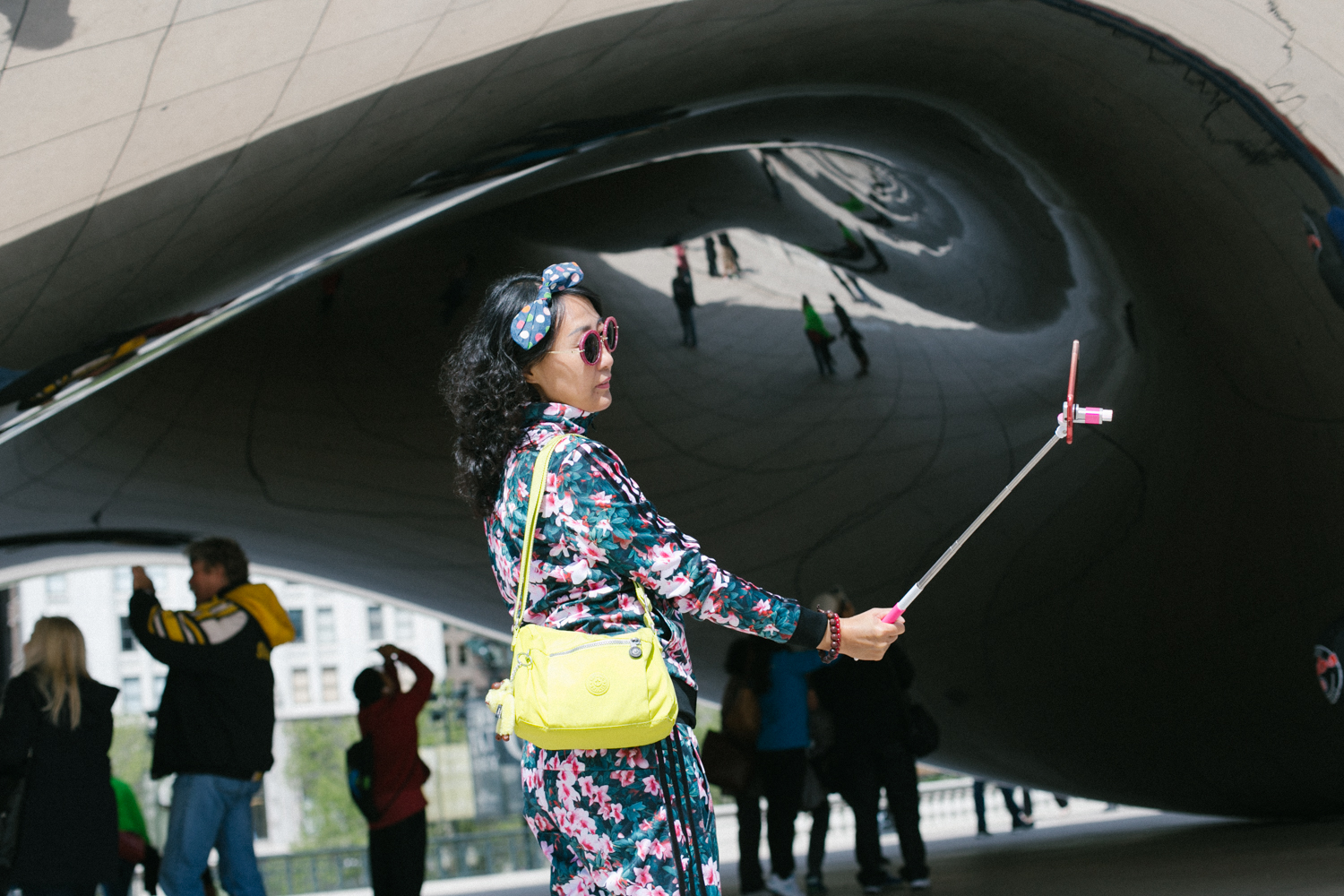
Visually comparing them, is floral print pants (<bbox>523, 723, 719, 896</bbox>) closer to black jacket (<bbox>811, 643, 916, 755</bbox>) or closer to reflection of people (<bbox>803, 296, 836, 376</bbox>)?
black jacket (<bbox>811, 643, 916, 755</bbox>)

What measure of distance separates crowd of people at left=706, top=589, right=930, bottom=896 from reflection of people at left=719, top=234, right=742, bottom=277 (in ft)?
6.22

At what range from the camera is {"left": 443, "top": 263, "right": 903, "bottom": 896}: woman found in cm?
200

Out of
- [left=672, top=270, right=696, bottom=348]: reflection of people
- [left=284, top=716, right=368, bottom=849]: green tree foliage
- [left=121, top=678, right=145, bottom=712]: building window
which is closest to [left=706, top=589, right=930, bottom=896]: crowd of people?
[left=672, top=270, right=696, bottom=348]: reflection of people

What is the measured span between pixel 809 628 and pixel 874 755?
4.95m

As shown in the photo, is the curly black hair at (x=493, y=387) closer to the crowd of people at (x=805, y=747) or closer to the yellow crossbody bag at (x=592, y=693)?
the yellow crossbody bag at (x=592, y=693)

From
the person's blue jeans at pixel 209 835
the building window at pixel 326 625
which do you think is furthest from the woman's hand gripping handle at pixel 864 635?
the building window at pixel 326 625

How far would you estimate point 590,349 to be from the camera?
2.22m

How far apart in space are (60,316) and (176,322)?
0.58 metres

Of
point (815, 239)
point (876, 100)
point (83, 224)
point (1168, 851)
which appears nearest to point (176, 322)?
point (83, 224)

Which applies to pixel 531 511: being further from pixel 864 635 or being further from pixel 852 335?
pixel 852 335

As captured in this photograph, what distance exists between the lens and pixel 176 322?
150 inches

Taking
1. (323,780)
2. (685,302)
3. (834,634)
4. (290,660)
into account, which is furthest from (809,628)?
(290,660)

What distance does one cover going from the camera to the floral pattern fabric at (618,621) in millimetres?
2000

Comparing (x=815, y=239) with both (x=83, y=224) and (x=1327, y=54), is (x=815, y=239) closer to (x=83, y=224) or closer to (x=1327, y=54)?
(x=1327, y=54)
